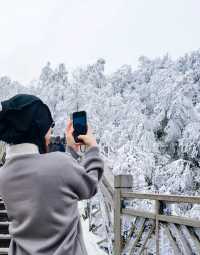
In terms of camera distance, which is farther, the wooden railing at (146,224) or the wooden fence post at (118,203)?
the wooden fence post at (118,203)

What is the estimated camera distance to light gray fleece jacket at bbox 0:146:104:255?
1.48m

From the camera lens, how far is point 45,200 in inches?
58.3

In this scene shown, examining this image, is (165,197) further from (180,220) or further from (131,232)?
(131,232)

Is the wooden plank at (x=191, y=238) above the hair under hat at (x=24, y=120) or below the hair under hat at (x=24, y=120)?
below

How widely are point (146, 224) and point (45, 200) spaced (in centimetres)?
271

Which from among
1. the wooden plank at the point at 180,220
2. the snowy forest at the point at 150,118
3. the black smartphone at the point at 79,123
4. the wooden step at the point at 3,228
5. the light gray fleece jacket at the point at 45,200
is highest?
the black smartphone at the point at 79,123

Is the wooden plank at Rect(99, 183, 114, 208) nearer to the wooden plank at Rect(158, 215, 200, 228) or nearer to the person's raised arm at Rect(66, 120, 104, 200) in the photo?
the wooden plank at Rect(158, 215, 200, 228)

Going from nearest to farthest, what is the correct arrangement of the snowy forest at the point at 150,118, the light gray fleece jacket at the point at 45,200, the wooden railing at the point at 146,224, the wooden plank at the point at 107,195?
1. the light gray fleece jacket at the point at 45,200
2. the wooden railing at the point at 146,224
3. the wooden plank at the point at 107,195
4. the snowy forest at the point at 150,118

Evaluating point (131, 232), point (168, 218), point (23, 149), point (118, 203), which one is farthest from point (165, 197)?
point (23, 149)

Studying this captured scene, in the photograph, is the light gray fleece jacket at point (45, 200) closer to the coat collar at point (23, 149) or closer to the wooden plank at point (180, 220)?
the coat collar at point (23, 149)

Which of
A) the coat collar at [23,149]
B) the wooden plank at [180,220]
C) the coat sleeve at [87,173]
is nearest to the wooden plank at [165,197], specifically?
the wooden plank at [180,220]

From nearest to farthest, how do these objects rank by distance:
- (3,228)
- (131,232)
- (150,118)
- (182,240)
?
(182,240) < (131,232) < (3,228) < (150,118)

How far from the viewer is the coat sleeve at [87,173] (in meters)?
1.53

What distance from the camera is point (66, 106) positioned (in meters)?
28.3
